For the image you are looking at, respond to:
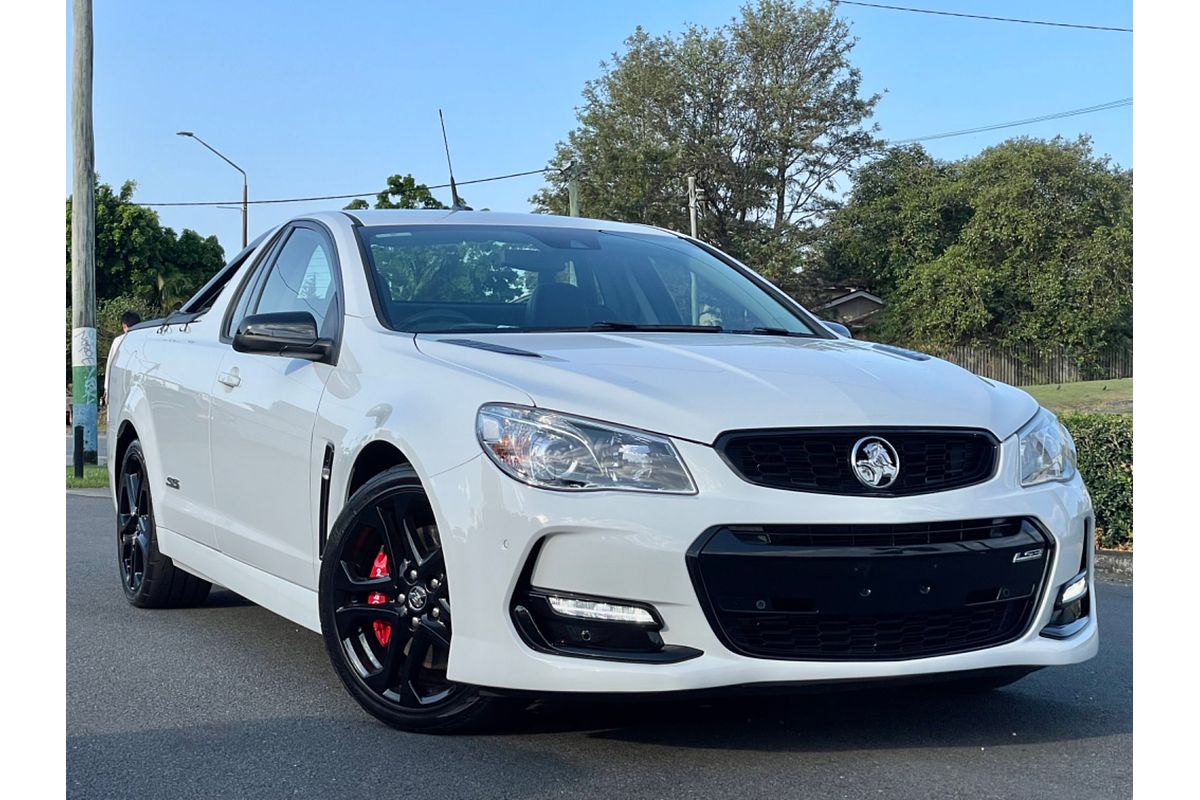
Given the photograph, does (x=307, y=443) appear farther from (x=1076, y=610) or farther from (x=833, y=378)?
(x=1076, y=610)

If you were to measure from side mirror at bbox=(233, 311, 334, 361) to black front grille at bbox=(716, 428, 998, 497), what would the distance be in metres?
1.63

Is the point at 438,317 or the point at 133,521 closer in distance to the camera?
the point at 438,317

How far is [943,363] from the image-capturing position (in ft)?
14.8

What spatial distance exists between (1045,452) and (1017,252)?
45.6m

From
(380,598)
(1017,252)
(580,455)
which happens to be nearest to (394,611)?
(380,598)

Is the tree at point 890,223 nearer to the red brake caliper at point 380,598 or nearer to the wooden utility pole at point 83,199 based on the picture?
the wooden utility pole at point 83,199

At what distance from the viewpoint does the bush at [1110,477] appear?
353 inches

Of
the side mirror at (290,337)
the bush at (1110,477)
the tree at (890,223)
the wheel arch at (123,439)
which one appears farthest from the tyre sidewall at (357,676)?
the tree at (890,223)

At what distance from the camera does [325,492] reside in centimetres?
446

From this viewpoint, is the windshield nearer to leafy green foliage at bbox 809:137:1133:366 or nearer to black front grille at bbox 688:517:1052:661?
black front grille at bbox 688:517:1052:661

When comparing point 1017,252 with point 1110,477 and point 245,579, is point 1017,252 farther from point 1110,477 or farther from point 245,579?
point 245,579

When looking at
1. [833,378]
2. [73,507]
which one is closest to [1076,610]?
[833,378]

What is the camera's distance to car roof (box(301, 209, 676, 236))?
5336 mm

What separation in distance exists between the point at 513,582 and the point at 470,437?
1.35 feet
